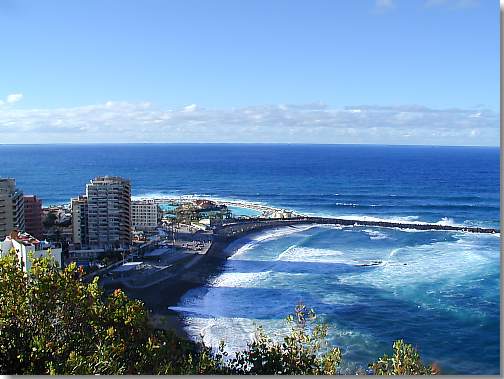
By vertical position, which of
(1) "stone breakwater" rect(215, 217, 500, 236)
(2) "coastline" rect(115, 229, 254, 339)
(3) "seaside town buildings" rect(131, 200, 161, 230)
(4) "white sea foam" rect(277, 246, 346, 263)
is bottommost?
(2) "coastline" rect(115, 229, 254, 339)

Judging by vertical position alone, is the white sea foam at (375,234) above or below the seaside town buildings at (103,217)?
below

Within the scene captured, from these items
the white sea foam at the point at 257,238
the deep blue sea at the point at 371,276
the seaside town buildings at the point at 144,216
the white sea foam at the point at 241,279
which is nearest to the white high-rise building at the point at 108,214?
the seaside town buildings at the point at 144,216

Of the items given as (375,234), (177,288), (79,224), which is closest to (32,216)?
(79,224)

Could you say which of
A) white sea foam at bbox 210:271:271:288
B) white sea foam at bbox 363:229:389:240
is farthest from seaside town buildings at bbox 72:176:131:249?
white sea foam at bbox 363:229:389:240

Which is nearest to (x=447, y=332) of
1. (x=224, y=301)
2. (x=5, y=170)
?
(x=224, y=301)

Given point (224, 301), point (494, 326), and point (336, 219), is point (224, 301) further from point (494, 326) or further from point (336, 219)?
point (336, 219)

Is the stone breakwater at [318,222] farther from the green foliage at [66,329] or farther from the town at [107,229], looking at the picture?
the green foliage at [66,329]

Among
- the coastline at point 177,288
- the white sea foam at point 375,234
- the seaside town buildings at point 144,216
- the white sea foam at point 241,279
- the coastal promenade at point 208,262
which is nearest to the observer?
the coastline at point 177,288

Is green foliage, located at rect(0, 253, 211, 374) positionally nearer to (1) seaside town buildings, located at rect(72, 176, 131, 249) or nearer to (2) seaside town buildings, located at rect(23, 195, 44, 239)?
(1) seaside town buildings, located at rect(72, 176, 131, 249)
